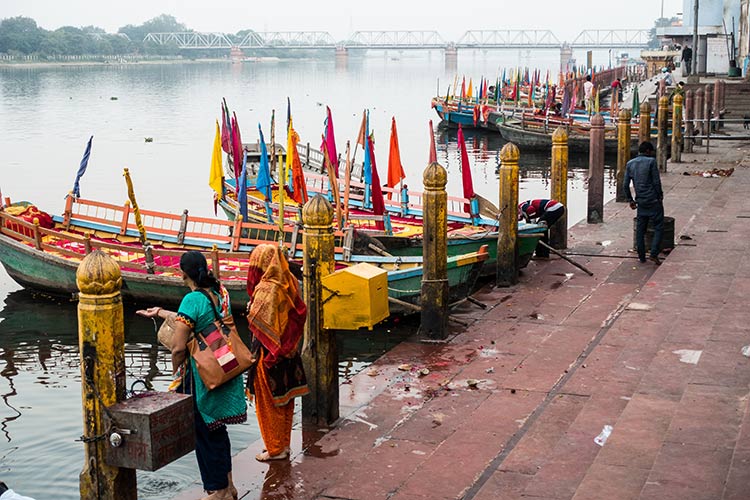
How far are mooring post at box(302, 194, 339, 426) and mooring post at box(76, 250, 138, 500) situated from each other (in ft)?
7.82

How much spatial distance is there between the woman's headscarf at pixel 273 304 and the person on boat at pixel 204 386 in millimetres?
Answer: 413

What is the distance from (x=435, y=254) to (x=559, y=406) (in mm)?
2591

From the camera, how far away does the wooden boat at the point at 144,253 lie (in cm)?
1459

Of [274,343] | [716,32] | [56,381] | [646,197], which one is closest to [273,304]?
[274,343]

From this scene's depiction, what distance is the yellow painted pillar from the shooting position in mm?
14992

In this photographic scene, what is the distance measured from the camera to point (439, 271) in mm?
10594

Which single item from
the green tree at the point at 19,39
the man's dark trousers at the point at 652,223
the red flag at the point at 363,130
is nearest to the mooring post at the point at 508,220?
the man's dark trousers at the point at 652,223

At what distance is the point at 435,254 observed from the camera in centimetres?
1050

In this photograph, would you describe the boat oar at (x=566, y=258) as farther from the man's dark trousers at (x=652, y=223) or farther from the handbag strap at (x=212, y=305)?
A: the handbag strap at (x=212, y=305)

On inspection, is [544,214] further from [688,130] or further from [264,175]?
[688,130]

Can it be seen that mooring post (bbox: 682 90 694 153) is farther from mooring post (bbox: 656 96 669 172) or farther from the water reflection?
the water reflection

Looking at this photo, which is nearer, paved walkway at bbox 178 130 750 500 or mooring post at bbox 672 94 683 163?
paved walkway at bbox 178 130 750 500

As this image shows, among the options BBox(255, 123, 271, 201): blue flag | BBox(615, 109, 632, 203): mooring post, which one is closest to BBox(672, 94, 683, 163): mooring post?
BBox(615, 109, 632, 203): mooring post

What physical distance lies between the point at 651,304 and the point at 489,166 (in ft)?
102
